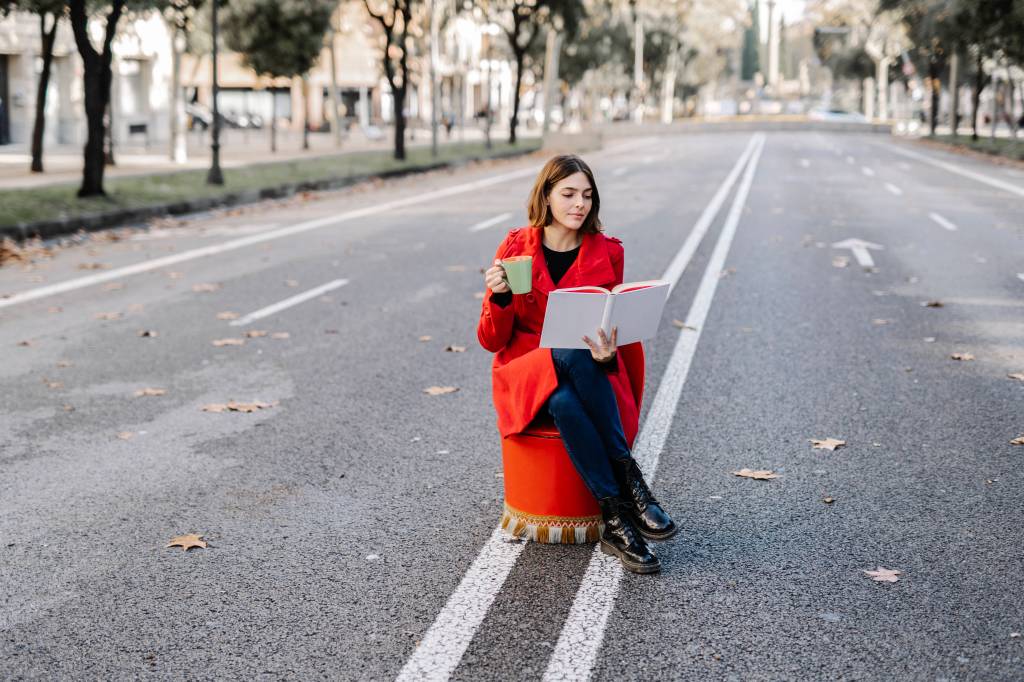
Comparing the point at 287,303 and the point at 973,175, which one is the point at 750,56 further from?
the point at 287,303

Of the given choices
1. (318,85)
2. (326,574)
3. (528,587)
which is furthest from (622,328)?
(318,85)

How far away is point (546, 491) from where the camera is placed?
14.6 ft

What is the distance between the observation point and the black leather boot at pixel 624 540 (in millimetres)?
4238

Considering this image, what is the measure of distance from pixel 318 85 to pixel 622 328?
7638cm

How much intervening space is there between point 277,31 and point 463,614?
34583 millimetres

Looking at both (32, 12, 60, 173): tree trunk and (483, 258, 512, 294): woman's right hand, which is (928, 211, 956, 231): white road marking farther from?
(32, 12, 60, 173): tree trunk

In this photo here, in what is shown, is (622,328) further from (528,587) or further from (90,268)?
(90,268)

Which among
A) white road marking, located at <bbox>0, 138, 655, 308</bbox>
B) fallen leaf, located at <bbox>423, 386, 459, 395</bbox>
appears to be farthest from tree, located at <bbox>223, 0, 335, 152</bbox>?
fallen leaf, located at <bbox>423, 386, 459, 395</bbox>

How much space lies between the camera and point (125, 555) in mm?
4477

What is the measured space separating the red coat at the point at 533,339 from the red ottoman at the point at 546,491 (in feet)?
0.30

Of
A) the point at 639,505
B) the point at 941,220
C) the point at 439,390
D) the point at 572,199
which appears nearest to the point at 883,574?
the point at 639,505

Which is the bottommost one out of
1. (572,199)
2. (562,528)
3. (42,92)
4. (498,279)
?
(562,528)

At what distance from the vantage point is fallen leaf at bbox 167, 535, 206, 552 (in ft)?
15.0

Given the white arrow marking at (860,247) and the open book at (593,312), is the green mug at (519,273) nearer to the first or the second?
the open book at (593,312)
